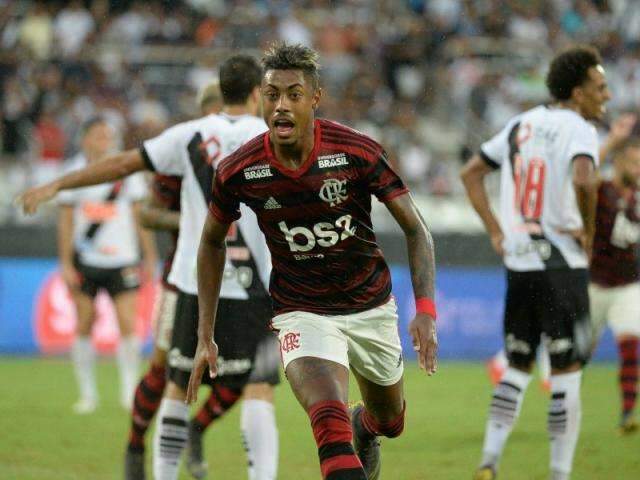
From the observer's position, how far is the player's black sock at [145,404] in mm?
7238

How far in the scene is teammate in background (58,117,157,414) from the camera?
1167 cm

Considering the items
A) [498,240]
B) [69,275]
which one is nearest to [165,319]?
[498,240]

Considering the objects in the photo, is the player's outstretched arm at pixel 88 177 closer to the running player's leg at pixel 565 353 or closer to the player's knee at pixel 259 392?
the player's knee at pixel 259 392

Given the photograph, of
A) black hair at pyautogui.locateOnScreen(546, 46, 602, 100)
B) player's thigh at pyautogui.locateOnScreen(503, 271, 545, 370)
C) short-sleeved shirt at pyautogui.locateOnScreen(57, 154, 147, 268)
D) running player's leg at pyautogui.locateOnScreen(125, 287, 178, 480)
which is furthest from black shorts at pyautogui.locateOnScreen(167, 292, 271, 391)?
short-sleeved shirt at pyautogui.locateOnScreen(57, 154, 147, 268)

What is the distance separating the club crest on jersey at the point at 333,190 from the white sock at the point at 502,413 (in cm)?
255

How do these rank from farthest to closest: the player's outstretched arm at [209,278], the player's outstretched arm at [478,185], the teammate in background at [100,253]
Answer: the teammate in background at [100,253] → the player's outstretched arm at [478,185] → the player's outstretched arm at [209,278]

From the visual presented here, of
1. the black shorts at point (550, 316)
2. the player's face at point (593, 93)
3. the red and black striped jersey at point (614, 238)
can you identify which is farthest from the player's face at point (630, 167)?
the black shorts at point (550, 316)

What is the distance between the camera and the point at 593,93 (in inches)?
295

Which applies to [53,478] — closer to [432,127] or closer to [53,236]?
[53,236]

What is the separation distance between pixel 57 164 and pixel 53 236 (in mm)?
2669

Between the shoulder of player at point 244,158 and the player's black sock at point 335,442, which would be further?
the shoulder of player at point 244,158

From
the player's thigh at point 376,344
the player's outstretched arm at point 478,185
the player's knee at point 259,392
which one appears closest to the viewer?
the player's thigh at point 376,344

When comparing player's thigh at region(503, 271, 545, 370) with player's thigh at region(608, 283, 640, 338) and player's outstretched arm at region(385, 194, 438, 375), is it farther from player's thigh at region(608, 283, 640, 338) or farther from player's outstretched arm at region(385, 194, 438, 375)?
player's thigh at region(608, 283, 640, 338)

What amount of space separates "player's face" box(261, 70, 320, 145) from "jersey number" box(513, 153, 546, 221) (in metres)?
2.57
